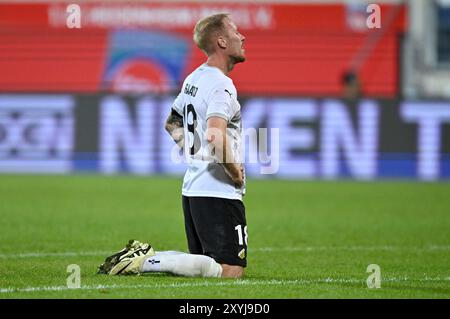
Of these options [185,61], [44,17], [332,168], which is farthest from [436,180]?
[44,17]

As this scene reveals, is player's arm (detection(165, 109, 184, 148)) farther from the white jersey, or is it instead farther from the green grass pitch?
the green grass pitch

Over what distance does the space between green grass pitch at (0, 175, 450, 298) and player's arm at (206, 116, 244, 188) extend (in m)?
0.81

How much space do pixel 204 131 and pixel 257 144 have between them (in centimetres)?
1256

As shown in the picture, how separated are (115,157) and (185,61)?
A: 27.2ft

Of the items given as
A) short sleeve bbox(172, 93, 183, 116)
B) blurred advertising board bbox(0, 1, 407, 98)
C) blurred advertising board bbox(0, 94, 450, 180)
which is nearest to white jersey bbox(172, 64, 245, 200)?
short sleeve bbox(172, 93, 183, 116)

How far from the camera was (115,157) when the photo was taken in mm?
21359

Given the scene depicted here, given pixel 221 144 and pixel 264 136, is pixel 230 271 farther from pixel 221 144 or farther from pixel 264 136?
pixel 264 136

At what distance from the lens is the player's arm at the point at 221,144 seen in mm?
7863

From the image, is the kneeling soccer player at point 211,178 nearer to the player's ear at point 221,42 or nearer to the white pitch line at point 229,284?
the player's ear at point 221,42

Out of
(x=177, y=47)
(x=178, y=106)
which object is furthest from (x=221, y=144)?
(x=177, y=47)

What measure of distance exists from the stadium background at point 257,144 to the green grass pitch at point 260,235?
0.10 feet

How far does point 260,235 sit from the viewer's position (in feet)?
40.2

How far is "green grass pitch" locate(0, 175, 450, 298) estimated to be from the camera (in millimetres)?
7609
